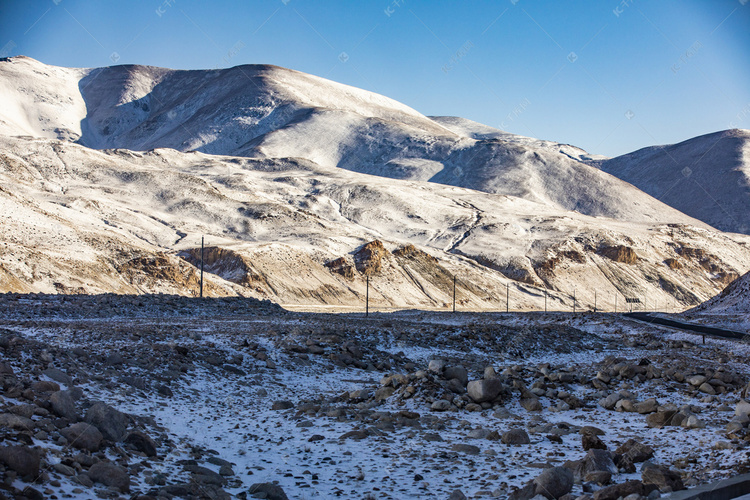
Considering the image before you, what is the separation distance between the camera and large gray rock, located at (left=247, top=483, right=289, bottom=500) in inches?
307

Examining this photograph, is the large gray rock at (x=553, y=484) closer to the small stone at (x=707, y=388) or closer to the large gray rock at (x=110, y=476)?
the large gray rock at (x=110, y=476)

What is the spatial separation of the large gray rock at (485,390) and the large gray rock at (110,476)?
7.82 metres

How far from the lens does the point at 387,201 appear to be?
124062 millimetres

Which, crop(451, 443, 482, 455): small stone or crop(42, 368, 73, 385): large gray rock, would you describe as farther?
crop(42, 368, 73, 385): large gray rock

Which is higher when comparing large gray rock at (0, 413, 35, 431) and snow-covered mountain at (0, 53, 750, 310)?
snow-covered mountain at (0, 53, 750, 310)

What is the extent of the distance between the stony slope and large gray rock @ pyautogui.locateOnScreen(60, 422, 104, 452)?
144 feet

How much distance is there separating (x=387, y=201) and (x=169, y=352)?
110m

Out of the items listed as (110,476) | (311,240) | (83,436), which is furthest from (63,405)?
(311,240)

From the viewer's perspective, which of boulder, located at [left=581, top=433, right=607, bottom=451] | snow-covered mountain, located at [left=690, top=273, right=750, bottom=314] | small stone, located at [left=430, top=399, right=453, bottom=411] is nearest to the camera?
boulder, located at [left=581, top=433, right=607, bottom=451]

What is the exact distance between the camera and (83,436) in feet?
25.6

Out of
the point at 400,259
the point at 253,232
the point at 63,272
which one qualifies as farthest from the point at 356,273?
the point at 63,272

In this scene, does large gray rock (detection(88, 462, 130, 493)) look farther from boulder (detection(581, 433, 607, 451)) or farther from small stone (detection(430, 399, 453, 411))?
small stone (detection(430, 399, 453, 411))

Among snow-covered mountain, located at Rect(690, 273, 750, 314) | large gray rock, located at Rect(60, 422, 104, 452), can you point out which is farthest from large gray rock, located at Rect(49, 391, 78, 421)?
snow-covered mountain, located at Rect(690, 273, 750, 314)

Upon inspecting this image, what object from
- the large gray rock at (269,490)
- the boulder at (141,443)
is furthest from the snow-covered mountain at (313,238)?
the large gray rock at (269,490)
